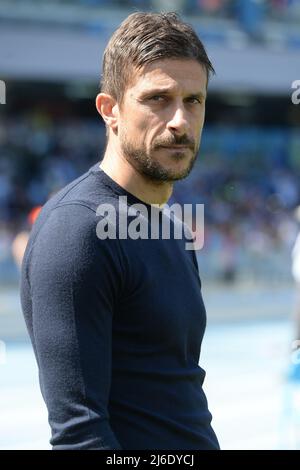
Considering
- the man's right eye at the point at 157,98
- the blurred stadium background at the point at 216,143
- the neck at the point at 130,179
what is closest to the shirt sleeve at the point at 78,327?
the neck at the point at 130,179

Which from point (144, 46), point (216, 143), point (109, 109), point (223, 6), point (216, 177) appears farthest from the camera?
point (216, 143)

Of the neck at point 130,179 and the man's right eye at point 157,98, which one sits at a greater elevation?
the man's right eye at point 157,98

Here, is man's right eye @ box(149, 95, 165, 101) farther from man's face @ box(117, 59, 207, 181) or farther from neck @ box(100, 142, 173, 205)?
neck @ box(100, 142, 173, 205)

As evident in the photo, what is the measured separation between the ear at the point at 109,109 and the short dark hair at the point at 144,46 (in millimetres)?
15

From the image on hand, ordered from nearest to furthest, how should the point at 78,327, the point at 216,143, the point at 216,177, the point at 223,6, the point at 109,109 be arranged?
the point at 78,327 → the point at 109,109 → the point at 216,177 → the point at 223,6 → the point at 216,143

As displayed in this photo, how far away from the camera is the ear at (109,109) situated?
2000 millimetres

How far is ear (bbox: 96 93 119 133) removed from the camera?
200 centimetres

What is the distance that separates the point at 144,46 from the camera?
6.30 feet

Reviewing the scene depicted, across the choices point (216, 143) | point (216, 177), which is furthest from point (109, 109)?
point (216, 143)

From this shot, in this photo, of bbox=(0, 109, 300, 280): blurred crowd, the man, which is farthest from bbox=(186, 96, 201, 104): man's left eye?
bbox=(0, 109, 300, 280): blurred crowd

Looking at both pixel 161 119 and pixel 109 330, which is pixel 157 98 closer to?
pixel 161 119

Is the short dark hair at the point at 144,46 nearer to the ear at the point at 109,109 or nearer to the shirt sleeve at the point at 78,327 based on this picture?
the ear at the point at 109,109

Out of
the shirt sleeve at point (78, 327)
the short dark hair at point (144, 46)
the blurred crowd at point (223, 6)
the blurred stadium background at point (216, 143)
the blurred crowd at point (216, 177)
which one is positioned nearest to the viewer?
the shirt sleeve at point (78, 327)

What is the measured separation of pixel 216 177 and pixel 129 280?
19.8m
